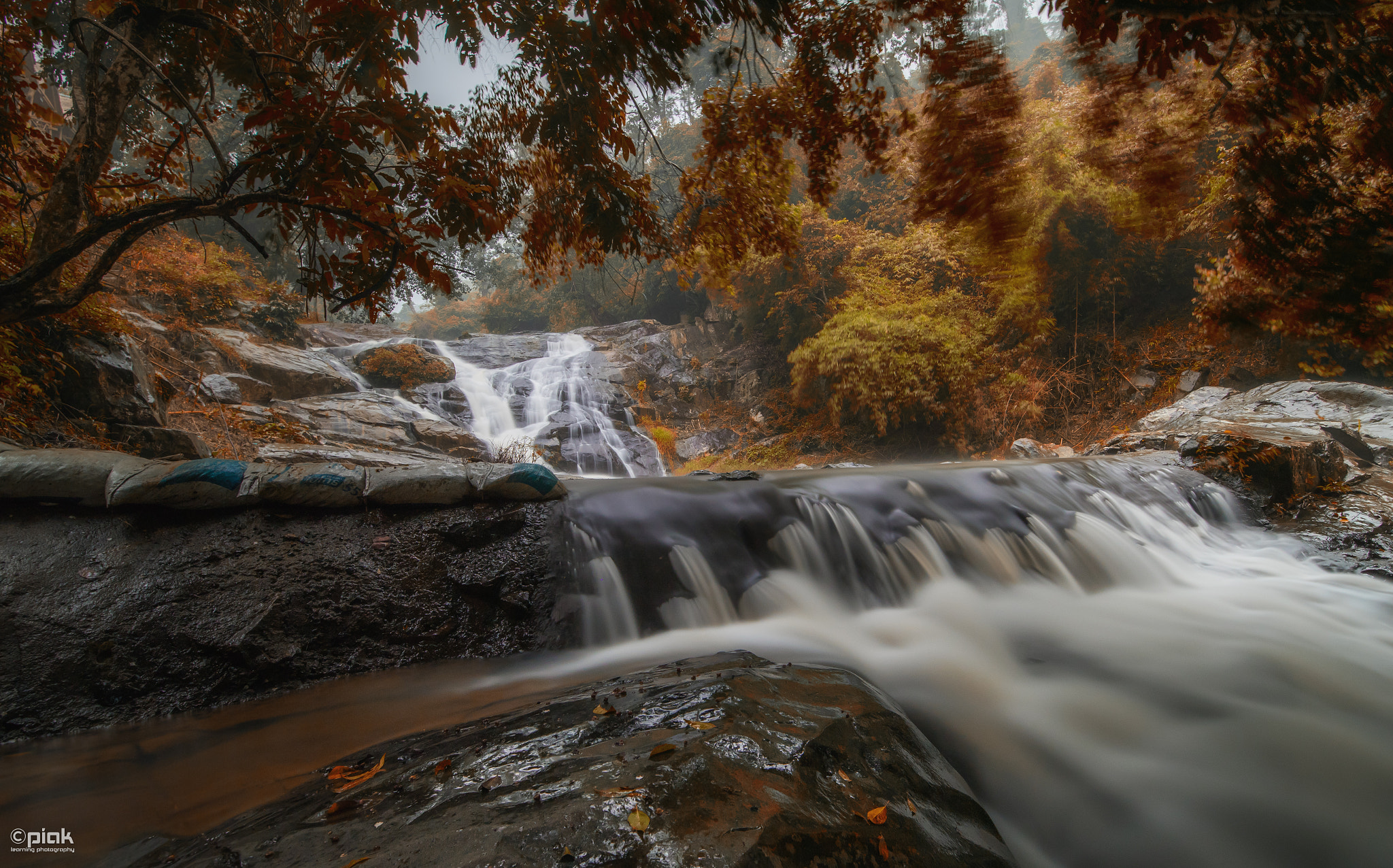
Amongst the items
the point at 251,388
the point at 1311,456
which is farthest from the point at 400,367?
the point at 1311,456

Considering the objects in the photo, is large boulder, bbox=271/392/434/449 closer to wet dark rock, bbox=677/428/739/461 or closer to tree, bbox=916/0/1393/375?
wet dark rock, bbox=677/428/739/461

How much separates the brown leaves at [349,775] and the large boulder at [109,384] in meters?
4.99

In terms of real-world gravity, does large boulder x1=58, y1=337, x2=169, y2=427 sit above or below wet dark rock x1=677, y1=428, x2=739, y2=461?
above

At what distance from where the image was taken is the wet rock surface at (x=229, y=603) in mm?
2137

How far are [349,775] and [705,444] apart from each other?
12818 mm

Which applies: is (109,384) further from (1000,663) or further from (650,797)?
(1000,663)

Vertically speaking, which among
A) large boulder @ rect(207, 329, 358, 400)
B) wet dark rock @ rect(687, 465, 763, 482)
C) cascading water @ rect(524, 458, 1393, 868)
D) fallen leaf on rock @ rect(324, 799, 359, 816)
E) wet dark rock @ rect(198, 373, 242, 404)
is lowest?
cascading water @ rect(524, 458, 1393, 868)

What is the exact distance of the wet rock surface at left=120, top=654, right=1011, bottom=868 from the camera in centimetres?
90

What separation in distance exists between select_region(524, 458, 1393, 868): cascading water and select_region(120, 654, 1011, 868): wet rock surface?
68cm

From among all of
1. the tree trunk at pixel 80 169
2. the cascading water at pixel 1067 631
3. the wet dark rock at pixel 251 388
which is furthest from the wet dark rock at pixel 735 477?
the wet dark rock at pixel 251 388

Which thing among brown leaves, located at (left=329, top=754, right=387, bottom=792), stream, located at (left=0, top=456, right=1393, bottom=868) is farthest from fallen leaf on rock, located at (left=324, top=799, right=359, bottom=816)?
stream, located at (left=0, top=456, right=1393, bottom=868)

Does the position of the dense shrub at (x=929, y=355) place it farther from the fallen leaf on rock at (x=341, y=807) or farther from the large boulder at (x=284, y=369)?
the fallen leaf on rock at (x=341, y=807)

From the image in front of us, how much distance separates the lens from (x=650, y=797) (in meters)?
0.98

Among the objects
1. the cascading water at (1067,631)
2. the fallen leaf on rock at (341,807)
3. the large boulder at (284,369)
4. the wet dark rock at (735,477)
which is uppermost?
the large boulder at (284,369)
